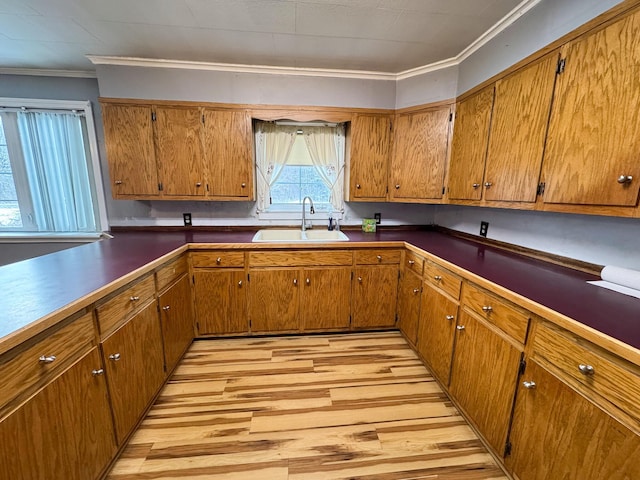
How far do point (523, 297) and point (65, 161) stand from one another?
3.89 meters

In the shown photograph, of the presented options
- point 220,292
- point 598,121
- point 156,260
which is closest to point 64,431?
point 156,260

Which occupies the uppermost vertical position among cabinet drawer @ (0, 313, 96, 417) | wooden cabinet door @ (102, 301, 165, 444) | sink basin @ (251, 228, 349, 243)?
sink basin @ (251, 228, 349, 243)

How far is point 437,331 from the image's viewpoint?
1839 millimetres

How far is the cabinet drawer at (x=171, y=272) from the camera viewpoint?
5.74ft

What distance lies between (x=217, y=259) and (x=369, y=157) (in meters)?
1.69

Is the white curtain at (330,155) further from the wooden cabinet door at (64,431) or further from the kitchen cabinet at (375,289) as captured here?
the wooden cabinet door at (64,431)

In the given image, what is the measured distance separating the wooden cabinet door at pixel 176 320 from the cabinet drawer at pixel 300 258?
568 millimetres

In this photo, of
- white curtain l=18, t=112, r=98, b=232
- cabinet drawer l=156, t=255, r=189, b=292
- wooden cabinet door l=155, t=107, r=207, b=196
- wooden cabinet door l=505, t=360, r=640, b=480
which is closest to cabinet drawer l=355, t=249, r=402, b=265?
wooden cabinet door l=505, t=360, r=640, b=480

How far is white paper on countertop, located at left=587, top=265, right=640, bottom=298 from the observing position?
1.18 meters

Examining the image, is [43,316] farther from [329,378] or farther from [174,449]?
[329,378]

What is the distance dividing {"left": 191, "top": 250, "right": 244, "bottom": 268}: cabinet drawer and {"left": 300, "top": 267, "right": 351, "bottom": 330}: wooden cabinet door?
580 millimetres

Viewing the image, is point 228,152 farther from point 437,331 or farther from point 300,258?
point 437,331

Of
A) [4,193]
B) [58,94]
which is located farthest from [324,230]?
[4,193]

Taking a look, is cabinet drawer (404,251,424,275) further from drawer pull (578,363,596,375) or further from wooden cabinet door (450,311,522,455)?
drawer pull (578,363,596,375)
